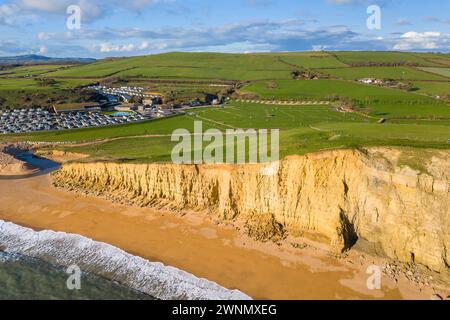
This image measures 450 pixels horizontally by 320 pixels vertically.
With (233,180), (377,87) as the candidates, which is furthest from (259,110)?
(233,180)

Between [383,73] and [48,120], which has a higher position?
[383,73]

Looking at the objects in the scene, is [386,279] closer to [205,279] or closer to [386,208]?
[386,208]

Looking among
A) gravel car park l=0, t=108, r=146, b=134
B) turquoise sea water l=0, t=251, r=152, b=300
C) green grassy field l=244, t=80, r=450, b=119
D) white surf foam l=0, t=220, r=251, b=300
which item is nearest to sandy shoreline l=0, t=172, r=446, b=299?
white surf foam l=0, t=220, r=251, b=300

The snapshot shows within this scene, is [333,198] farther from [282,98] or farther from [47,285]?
[282,98]

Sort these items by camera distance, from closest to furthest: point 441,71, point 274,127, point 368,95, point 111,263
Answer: point 111,263 < point 274,127 < point 368,95 < point 441,71

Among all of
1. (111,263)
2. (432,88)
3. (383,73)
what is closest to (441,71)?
(383,73)

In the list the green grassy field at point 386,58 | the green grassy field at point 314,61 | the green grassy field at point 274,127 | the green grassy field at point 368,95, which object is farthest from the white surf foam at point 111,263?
the green grassy field at point 386,58

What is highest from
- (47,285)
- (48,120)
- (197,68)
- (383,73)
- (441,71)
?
(197,68)

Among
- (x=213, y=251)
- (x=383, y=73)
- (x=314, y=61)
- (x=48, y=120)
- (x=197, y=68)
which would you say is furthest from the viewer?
(x=197, y=68)
